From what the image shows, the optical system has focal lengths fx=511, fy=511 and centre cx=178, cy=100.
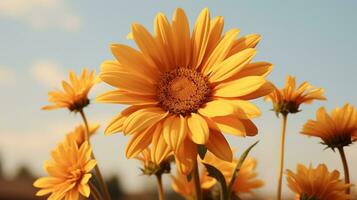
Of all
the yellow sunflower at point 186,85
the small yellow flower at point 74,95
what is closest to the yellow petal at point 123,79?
the yellow sunflower at point 186,85

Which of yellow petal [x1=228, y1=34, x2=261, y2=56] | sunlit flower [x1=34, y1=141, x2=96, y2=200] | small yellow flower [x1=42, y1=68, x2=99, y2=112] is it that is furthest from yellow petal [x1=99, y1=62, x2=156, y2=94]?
small yellow flower [x1=42, y1=68, x2=99, y2=112]

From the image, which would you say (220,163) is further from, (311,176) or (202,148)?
(202,148)

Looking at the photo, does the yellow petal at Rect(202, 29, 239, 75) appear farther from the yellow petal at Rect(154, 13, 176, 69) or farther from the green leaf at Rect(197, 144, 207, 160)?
the green leaf at Rect(197, 144, 207, 160)

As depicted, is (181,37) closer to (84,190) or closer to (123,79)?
(123,79)

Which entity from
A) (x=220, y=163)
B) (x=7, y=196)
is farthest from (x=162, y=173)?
(x=7, y=196)

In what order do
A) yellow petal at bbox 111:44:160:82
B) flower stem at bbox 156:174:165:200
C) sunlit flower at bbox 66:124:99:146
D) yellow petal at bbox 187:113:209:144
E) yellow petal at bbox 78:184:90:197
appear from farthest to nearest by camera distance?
sunlit flower at bbox 66:124:99:146
flower stem at bbox 156:174:165:200
yellow petal at bbox 78:184:90:197
yellow petal at bbox 111:44:160:82
yellow petal at bbox 187:113:209:144

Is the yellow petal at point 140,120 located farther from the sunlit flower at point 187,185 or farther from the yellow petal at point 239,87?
the sunlit flower at point 187,185

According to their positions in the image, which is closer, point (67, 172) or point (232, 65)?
point (232, 65)

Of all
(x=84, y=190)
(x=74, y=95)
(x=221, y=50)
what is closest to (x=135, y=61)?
(x=221, y=50)
